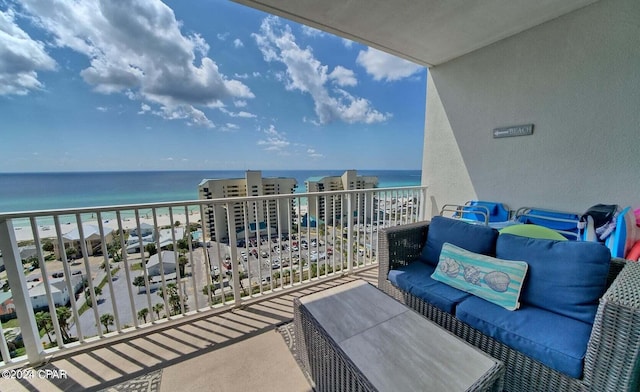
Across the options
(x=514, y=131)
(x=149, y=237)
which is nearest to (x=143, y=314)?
(x=149, y=237)

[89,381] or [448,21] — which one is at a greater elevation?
[448,21]

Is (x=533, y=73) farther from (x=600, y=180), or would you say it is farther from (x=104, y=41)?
(x=104, y=41)

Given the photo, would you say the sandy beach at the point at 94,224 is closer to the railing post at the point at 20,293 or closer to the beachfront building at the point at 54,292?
the railing post at the point at 20,293

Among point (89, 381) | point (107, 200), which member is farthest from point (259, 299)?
point (107, 200)

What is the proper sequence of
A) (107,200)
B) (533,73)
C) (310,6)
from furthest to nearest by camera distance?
(107,200)
(533,73)
(310,6)

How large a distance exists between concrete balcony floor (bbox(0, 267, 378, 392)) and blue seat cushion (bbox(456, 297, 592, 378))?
1173 millimetres

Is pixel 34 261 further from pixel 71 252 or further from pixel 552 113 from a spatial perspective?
pixel 552 113

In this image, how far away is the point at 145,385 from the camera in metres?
1.41

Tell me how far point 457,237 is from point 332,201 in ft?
4.68

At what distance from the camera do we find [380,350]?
3.50 ft

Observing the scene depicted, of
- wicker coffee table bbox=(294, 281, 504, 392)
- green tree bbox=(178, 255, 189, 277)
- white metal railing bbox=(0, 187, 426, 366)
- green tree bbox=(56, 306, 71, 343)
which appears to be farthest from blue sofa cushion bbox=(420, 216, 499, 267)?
green tree bbox=(56, 306, 71, 343)

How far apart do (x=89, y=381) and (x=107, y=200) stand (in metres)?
9.88

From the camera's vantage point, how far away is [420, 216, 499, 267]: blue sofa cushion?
1.75 metres

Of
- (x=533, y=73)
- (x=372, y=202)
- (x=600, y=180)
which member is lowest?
(x=372, y=202)
